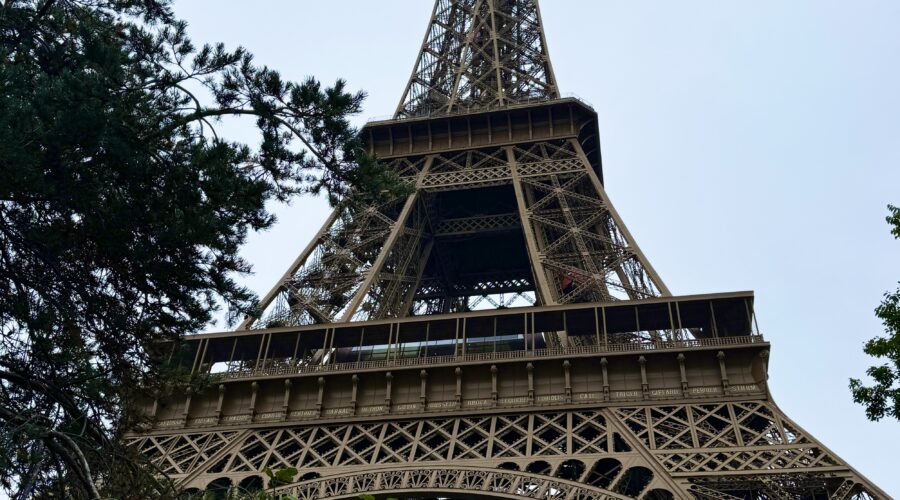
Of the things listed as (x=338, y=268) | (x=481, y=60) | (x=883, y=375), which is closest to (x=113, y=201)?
(x=883, y=375)

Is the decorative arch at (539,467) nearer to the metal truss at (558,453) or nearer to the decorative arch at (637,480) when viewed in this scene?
the metal truss at (558,453)

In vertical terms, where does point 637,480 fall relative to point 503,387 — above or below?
below

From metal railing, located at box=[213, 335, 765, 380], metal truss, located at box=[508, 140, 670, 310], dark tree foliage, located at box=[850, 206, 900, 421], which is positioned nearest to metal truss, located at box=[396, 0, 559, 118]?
metal truss, located at box=[508, 140, 670, 310]

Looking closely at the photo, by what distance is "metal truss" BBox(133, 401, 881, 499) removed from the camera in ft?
65.1

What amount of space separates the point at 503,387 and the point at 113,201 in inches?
614

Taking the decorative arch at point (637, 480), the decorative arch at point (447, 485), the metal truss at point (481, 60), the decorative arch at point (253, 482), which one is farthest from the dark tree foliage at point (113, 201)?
the metal truss at point (481, 60)

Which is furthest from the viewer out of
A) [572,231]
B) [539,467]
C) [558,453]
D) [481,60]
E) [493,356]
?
[481,60]

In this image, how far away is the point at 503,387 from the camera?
24516mm

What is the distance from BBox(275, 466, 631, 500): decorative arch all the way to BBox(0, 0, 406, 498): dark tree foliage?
9.43 metres

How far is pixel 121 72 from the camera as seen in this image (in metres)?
10.6

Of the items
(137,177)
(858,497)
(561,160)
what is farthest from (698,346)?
(137,177)

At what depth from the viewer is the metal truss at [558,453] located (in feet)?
65.1

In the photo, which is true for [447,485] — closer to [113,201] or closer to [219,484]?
[219,484]

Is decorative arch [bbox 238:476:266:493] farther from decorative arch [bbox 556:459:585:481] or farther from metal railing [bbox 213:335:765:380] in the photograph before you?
decorative arch [bbox 556:459:585:481]
